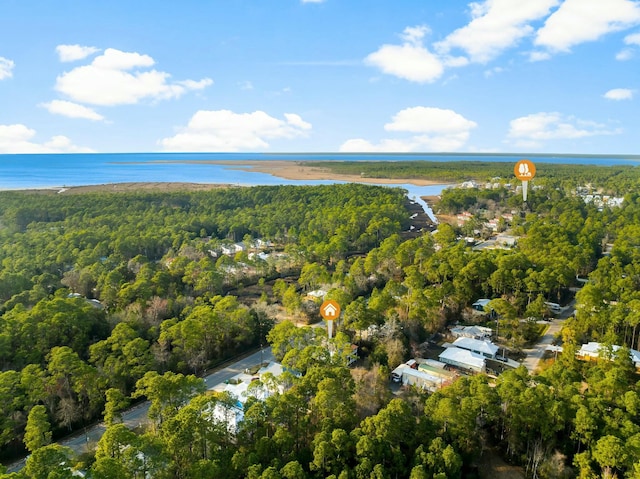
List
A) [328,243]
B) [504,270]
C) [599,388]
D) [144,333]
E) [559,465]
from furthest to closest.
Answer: [328,243]
[504,270]
[144,333]
[599,388]
[559,465]

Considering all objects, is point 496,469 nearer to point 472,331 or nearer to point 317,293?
point 472,331

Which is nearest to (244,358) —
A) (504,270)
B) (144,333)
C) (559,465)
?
(144,333)

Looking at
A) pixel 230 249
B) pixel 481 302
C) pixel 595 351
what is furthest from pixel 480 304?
pixel 230 249

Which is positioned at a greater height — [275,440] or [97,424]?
[275,440]

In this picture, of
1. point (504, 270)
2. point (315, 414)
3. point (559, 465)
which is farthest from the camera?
point (504, 270)

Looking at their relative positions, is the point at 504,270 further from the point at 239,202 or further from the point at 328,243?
the point at 239,202

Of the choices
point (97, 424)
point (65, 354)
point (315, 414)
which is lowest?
point (97, 424)

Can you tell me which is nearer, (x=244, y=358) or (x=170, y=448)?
(x=170, y=448)

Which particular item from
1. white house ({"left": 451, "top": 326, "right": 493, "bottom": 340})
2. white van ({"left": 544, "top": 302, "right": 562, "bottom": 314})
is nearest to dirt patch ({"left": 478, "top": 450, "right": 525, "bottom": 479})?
white house ({"left": 451, "top": 326, "right": 493, "bottom": 340})
